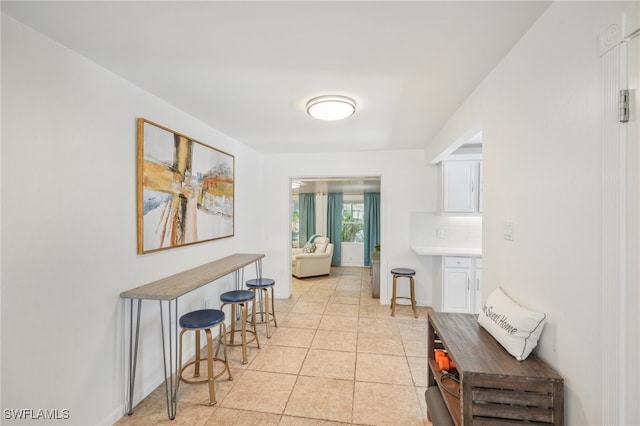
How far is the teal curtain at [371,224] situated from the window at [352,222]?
1.15 ft

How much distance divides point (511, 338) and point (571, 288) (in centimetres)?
38

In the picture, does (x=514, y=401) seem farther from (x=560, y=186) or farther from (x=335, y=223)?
(x=335, y=223)

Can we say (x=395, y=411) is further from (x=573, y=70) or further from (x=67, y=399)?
(x=573, y=70)

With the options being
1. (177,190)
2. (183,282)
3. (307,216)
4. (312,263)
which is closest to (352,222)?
(307,216)

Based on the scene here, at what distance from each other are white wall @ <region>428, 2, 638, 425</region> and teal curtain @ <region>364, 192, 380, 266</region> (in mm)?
6267

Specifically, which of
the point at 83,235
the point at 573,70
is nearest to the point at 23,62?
the point at 83,235

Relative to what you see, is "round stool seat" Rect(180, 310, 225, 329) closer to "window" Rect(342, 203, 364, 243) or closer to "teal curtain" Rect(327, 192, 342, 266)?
"teal curtain" Rect(327, 192, 342, 266)

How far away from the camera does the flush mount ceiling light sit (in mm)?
2258

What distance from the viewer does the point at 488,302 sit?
169cm

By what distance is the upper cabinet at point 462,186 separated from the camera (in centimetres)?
380

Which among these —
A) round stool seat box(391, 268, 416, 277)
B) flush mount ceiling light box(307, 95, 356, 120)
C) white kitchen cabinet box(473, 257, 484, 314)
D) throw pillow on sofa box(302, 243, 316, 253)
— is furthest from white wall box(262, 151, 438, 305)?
throw pillow on sofa box(302, 243, 316, 253)

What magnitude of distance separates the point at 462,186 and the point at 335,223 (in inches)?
184

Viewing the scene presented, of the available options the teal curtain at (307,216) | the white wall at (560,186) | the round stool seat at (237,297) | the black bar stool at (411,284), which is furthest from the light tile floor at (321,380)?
the teal curtain at (307,216)

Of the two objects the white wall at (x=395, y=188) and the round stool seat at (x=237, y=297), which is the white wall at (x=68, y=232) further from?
the white wall at (x=395, y=188)
